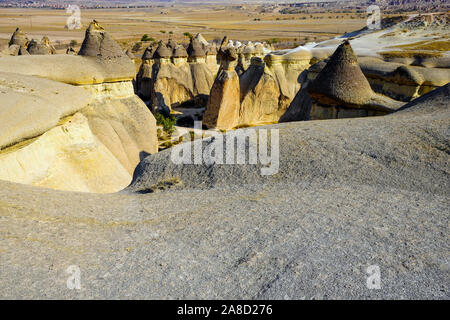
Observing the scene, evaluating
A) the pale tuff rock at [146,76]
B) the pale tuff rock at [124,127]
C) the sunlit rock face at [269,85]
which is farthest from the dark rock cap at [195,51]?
the pale tuff rock at [124,127]

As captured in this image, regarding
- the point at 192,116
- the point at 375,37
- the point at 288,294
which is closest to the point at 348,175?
the point at 288,294

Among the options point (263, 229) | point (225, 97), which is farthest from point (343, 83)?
point (225, 97)

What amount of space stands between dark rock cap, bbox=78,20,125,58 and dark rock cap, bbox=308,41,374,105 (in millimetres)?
6302

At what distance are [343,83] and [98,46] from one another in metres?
7.34

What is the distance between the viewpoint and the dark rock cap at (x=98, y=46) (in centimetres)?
1006

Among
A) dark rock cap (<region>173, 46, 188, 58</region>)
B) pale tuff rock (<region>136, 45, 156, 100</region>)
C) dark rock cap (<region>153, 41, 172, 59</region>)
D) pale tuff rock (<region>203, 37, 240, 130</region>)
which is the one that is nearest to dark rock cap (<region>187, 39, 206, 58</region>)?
dark rock cap (<region>173, 46, 188, 58</region>)

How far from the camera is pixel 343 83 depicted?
9.43m

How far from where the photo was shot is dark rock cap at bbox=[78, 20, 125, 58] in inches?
396

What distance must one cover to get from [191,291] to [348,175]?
3.26 m

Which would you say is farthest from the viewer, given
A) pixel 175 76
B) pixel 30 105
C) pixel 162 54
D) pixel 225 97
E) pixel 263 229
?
pixel 175 76

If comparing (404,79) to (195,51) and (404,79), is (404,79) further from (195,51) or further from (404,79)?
(195,51)

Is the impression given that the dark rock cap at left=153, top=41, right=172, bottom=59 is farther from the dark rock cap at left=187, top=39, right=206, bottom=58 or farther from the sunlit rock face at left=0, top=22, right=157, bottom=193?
the sunlit rock face at left=0, top=22, right=157, bottom=193

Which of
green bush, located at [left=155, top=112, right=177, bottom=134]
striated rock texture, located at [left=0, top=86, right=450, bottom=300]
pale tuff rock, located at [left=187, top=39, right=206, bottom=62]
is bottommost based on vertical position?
green bush, located at [left=155, top=112, right=177, bottom=134]
